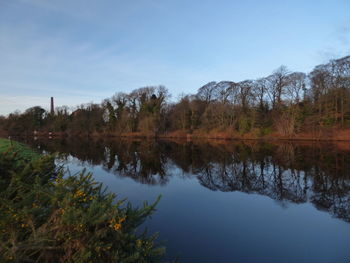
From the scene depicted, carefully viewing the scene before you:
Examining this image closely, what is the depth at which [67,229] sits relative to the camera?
2375 mm

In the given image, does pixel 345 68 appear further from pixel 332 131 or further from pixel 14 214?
pixel 14 214

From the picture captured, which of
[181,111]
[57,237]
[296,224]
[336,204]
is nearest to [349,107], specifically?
[181,111]

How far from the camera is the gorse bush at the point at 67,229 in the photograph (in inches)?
87.4

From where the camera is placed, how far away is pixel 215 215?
23.8 feet

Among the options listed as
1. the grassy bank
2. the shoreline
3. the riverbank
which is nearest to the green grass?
the grassy bank

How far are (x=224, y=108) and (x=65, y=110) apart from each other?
49849 mm

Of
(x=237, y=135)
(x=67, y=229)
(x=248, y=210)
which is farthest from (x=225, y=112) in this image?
(x=67, y=229)

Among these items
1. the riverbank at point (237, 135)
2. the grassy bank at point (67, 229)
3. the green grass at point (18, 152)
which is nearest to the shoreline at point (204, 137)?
the riverbank at point (237, 135)

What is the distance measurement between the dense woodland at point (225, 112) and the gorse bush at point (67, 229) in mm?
37740

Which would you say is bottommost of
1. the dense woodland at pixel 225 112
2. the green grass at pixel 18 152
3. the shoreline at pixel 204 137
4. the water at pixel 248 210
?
the water at pixel 248 210

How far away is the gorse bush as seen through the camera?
2.22 m

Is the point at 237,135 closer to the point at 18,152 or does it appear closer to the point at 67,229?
the point at 18,152

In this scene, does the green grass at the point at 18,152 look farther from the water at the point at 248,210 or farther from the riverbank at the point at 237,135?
the riverbank at the point at 237,135

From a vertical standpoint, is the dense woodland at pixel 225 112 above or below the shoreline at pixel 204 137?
above
